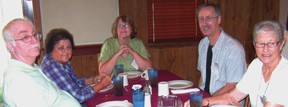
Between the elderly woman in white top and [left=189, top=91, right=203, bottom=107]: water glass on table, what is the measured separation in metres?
0.06

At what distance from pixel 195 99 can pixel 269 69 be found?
1.66 feet

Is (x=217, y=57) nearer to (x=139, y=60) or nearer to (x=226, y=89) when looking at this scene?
(x=226, y=89)

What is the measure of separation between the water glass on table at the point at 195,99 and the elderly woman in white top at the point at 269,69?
2.3 inches

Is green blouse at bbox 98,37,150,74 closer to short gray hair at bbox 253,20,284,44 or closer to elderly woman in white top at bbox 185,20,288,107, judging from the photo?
elderly woman in white top at bbox 185,20,288,107

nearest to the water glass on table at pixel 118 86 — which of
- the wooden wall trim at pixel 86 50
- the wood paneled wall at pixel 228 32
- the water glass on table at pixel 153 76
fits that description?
the water glass on table at pixel 153 76

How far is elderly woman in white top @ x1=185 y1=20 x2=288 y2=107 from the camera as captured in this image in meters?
1.34

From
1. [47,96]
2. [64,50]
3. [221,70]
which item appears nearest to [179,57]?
[221,70]

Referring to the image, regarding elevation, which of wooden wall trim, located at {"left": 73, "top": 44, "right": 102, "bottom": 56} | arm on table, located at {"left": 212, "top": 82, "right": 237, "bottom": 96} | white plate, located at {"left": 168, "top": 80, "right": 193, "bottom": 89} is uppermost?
wooden wall trim, located at {"left": 73, "top": 44, "right": 102, "bottom": 56}

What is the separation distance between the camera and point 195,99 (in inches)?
57.3

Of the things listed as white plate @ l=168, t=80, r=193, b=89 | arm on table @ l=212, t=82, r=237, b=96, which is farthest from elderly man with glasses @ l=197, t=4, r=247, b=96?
white plate @ l=168, t=80, r=193, b=89

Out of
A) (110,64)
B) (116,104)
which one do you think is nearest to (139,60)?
(110,64)

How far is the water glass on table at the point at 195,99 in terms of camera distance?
4.74 feet

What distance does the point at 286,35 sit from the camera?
2.18 m

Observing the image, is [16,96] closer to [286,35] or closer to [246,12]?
[286,35]
